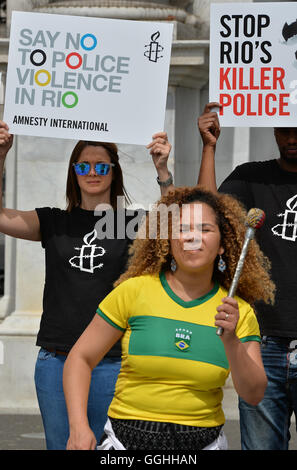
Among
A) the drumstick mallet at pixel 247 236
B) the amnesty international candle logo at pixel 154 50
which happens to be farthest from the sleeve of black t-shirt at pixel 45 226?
the drumstick mallet at pixel 247 236

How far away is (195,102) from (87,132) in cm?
468

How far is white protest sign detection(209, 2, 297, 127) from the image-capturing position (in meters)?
4.77

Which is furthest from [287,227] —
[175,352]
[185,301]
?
[175,352]

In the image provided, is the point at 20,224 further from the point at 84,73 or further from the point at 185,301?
the point at 185,301

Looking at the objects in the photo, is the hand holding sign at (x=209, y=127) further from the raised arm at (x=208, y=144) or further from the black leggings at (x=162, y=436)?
the black leggings at (x=162, y=436)

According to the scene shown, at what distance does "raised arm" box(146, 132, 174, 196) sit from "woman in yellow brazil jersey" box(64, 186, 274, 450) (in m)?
0.84

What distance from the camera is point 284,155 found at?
445 centimetres

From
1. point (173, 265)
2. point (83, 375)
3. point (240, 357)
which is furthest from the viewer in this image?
point (173, 265)

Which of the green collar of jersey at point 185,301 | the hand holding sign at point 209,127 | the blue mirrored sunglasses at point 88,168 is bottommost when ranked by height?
the green collar of jersey at point 185,301

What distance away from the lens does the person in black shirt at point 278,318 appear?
4254 millimetres

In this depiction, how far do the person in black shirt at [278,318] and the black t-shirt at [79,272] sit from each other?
1.42 ft

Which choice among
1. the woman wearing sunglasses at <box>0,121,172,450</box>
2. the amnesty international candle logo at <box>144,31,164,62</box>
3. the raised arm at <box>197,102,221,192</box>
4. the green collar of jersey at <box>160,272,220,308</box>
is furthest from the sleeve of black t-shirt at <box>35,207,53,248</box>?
the green collar of jersey at <box>160,272,220,308</box>

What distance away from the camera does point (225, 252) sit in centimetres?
365

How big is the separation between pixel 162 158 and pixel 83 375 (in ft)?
4.32
